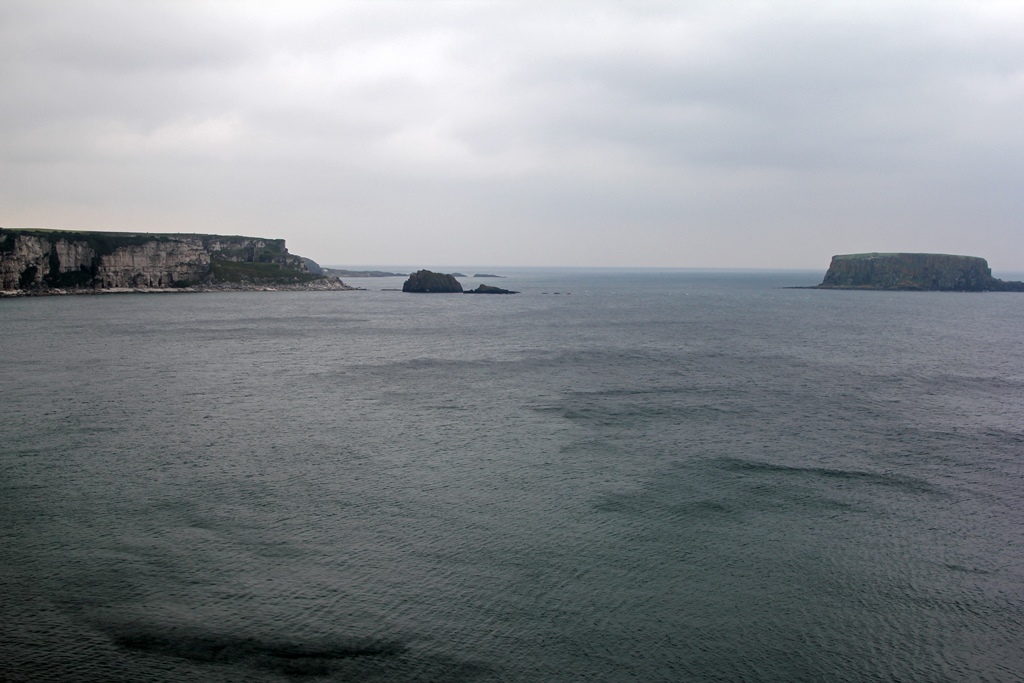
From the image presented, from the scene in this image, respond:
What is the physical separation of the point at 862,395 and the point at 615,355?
30.0 m

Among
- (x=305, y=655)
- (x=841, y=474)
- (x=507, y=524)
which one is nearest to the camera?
(x=305, y=655)

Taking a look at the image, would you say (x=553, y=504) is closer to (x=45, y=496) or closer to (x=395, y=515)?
(x=395, y=515)

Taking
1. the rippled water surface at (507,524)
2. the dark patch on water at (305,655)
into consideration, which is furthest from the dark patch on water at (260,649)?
the rippled water surface at (507,524)

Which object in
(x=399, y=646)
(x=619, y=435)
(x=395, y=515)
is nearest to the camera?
(x=399, y=646)

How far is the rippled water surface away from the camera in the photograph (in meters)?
24.1

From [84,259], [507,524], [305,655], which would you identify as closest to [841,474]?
[507,524]

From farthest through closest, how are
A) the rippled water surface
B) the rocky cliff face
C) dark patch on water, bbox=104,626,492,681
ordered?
the rocky cliff face < the rippled water surface < dark patch on water, bbox=104,626,492,681

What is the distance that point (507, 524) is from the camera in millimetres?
34312

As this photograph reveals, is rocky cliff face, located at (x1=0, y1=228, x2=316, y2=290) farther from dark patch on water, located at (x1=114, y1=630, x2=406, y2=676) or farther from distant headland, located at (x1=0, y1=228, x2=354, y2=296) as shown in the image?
dark patch on water, located at (x1=114, y1=630, x2=406, y2=676)

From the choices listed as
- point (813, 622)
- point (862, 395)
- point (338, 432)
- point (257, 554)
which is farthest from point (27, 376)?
point (862, 395)

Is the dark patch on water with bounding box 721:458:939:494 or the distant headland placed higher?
the distant headland

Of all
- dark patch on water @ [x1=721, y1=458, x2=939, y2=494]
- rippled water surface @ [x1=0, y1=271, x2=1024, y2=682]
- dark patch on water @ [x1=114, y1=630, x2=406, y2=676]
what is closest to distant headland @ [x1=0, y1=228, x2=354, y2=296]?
rippled water surface @ [x1=0, y1=271, x2=1024, y2=682]

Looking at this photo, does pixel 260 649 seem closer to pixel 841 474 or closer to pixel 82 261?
pixel 841 474

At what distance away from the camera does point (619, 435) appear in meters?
49.8
